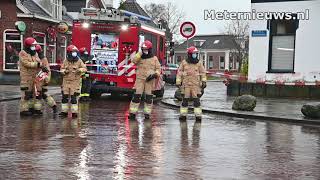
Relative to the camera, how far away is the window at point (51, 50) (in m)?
33.3

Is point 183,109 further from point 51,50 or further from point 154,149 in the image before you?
point 51,50

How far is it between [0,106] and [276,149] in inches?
422

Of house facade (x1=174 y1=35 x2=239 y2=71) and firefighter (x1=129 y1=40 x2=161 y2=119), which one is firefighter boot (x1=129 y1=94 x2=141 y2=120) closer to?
firefighter (x1=129 y1=40 x2=161 y2=119)

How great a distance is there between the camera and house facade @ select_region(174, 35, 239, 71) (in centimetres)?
9019

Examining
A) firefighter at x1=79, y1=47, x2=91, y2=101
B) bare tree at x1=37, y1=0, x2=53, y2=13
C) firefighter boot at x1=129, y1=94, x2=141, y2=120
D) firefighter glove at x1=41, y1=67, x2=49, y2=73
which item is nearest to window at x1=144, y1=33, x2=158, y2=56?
firefighter at x1=79, y1=47, x2=91, y2=101

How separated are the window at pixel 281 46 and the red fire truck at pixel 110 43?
5.72 meters

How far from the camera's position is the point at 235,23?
261 ft

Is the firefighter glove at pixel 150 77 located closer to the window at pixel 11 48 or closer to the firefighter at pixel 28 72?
the firefighter at pixel 28 72

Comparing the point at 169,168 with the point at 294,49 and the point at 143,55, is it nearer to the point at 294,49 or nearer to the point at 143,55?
the point at 143,55

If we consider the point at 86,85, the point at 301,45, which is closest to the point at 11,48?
the point at 86,85

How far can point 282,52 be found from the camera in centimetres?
2281

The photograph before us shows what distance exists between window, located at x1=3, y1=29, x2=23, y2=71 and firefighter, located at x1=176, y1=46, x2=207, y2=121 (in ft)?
61.4

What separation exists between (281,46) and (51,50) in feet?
52.7

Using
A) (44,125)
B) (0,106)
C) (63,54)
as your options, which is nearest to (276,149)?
(44,125)
